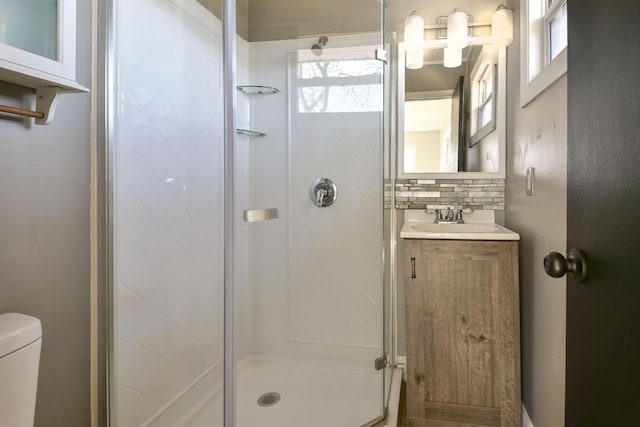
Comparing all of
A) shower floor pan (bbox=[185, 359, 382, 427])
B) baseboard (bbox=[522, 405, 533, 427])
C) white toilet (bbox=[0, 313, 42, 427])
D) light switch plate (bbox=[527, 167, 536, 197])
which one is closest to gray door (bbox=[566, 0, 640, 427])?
light switch plate (bbox=[527, 167, 536, 197])

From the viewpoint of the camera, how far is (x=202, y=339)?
5.33 ft

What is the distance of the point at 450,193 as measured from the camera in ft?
7.10

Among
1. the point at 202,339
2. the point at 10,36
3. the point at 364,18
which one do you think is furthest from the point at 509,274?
the point at 10,36

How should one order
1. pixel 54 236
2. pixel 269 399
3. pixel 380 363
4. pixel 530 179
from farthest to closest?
1. pixel 380 363
2. pixel 269 399
3. pixel 530 179
4. pixel 54 236

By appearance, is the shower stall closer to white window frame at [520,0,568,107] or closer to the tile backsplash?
the tile backsplash

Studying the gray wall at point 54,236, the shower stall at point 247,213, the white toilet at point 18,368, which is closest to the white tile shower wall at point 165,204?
the shower stall at point 247,213

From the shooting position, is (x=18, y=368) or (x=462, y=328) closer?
(x=18, y=368)

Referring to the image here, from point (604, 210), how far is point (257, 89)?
1581 millimetres

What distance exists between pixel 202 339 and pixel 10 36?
1.25 m

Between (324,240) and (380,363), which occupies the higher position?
(324,240)

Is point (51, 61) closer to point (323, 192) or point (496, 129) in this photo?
point (323, 192)

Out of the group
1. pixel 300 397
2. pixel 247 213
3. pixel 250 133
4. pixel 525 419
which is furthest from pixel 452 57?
pixel 300 397

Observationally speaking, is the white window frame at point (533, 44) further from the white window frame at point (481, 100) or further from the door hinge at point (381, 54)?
the door hinge at point (381, 54)

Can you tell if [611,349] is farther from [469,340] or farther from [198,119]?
[198,119]
